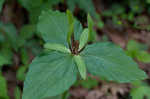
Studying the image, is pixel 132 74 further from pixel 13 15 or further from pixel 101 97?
pixel 13 15

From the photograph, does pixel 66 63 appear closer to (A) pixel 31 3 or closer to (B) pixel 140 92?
(A) pixel 31 3

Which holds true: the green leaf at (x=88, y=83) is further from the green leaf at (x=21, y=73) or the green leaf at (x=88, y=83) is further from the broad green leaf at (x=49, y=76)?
the broad green leaf at (x=49, y=76)

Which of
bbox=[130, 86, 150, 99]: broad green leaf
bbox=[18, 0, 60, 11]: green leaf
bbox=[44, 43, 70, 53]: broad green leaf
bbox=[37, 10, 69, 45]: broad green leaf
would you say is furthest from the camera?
bbox=[130, 86, 150, 99]: broad green leaf

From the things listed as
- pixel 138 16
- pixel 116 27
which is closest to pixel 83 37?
pixel 116 27

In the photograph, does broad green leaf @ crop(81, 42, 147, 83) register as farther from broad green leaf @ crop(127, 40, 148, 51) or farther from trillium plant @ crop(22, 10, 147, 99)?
broad green leaf @ crop(127, 40, 148, 51)

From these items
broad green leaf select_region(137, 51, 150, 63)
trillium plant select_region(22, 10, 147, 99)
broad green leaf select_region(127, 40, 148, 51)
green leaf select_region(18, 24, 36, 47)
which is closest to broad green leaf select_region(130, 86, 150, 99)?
broad green leaf select_region(137, 51, 150, 63)

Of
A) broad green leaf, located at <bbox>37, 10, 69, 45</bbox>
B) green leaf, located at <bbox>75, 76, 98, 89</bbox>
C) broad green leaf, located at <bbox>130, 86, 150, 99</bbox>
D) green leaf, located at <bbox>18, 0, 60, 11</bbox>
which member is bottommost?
broad green leaf, located at <bbox>130, 86, 150, 99</bbox>
